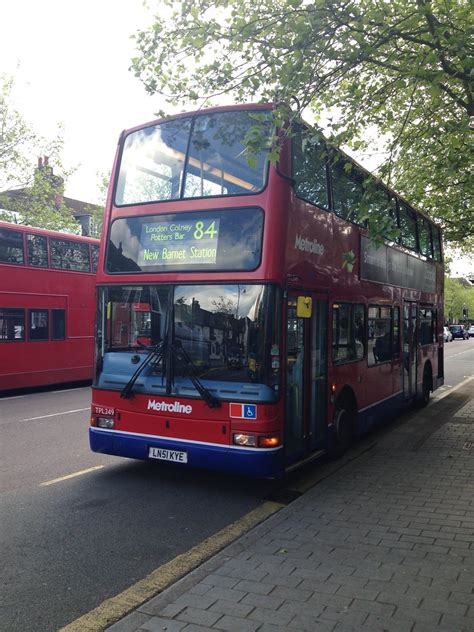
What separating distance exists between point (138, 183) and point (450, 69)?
3612 millimetres

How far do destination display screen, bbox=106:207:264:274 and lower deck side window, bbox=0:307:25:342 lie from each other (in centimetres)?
834

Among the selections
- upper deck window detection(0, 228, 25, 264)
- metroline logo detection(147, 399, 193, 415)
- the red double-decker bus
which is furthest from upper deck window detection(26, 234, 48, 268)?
metroline logo detection(147, 399, 193, 415)

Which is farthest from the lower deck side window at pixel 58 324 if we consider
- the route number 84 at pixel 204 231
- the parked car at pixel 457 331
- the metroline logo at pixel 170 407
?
the parked car at pixel 457 331

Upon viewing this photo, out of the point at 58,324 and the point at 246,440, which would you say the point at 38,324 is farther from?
the point at 246,440

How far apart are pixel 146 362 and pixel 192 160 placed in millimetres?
2305

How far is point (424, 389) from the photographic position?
12703 mm

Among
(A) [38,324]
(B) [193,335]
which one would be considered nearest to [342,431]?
(B) [193,335]

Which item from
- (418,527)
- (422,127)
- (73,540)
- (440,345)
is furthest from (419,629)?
(440,345)

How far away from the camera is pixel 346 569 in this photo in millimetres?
4090

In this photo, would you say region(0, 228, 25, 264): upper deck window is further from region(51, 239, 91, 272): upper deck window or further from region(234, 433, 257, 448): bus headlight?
region(234, 433, 257, 448): bus headlight

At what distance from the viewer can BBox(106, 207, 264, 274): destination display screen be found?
5898 mm

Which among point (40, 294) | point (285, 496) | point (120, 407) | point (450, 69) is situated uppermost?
point (450, 69)

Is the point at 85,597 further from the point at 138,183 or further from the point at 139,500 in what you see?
the point at 138,183

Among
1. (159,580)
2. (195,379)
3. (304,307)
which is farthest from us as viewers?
(304,307)
